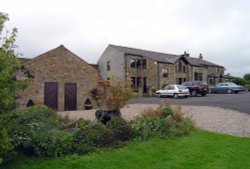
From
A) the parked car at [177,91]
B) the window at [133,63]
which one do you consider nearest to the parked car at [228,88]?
the parked car at [177,91]

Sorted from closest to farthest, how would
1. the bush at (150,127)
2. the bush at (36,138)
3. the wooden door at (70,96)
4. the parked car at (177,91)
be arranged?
1. the bush at (36,138)
2. the bush at (150,127)
3. the wooden door at (70,96)
4. the parked car at (177,91)

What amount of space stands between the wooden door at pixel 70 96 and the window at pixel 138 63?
18.8 meters

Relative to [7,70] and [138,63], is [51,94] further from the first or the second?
[138,63]

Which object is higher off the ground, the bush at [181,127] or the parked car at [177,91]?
the parked car at [177,91]

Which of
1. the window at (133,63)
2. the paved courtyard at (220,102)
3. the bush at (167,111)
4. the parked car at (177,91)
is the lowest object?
the paved courtyard at (220,102)

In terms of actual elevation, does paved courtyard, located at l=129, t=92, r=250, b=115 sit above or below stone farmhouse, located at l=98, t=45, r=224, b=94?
below

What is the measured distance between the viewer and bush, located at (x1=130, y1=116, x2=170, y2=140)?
25.2ft

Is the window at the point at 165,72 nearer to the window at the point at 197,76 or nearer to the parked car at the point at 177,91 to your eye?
the window at the point at 197,76

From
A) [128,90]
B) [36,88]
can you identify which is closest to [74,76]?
[36,88]

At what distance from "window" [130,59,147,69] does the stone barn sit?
17.2m

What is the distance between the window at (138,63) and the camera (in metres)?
37.9

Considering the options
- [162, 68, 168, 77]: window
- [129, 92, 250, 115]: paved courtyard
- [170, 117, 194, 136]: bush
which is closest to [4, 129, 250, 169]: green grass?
→ [170, 117, 194, 136]: bush

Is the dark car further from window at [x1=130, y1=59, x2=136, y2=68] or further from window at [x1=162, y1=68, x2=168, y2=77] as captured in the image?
window at [x1=130, y1=59, x2=136, y2=68]

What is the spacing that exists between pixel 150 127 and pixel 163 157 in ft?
6.72
